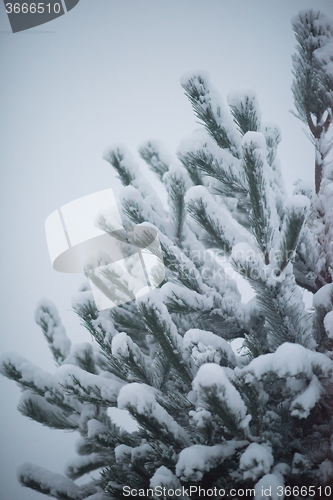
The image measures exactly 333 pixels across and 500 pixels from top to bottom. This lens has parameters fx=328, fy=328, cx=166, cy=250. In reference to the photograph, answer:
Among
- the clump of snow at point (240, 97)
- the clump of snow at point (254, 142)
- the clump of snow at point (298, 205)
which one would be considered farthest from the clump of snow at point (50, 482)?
the clump of snow at point (240, 97)

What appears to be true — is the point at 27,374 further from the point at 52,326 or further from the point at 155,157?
the point at 155,157

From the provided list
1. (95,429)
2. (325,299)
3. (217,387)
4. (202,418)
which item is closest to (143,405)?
(202,418)

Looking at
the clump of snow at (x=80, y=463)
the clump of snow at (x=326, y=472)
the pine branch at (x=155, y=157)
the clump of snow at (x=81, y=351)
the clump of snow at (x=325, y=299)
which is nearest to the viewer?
the clump of snow at (x=326, y=472)

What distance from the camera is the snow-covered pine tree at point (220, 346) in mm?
1128

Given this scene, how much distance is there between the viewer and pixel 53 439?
3830 mm

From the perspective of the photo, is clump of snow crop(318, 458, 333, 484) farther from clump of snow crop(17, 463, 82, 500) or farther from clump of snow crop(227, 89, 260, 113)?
clump of snow crop(227, 89, 260, 113)

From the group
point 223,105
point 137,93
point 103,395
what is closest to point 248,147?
point 223,105

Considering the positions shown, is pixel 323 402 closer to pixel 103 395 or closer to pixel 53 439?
pixel 103 395

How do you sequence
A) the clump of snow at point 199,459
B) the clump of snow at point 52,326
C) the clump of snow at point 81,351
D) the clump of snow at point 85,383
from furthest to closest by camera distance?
1. the clump of snow at point 52,326
2. the clump of snow at point 81,351
3. the clump of snow at point 85,383
4. the clump of snow at point 199,459

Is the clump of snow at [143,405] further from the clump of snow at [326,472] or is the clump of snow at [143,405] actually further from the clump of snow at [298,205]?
the clump of snow at [298,205]

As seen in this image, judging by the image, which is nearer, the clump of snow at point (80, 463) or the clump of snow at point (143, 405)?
the clump of snow at point (143, 405)

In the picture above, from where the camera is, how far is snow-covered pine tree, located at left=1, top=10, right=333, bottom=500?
1.13 meters

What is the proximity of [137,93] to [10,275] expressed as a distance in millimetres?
3484

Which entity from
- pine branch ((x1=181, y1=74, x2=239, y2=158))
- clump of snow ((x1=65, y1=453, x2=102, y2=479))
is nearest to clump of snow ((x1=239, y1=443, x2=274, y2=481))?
clump of snow ((x1=65, y1=453, x2=102, y2=479))
